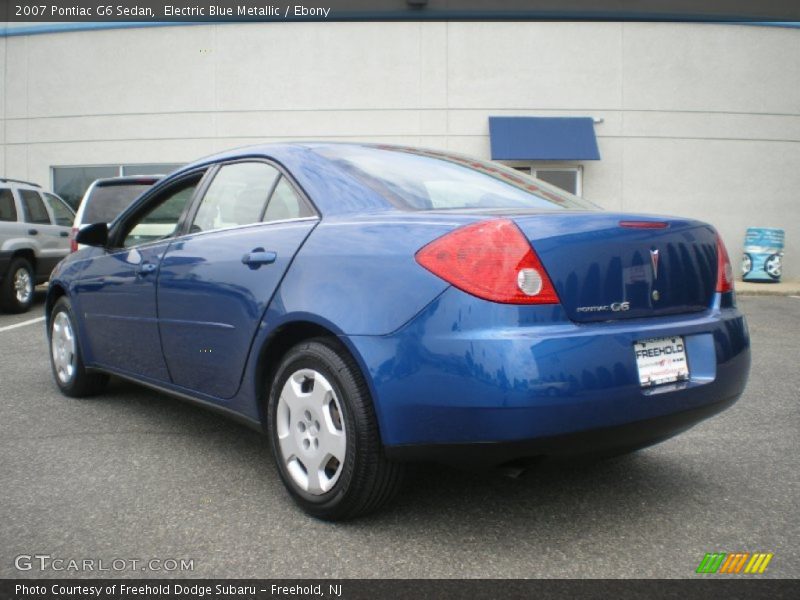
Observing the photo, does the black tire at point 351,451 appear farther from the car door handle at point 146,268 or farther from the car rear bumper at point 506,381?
the car door handle at point 146,268

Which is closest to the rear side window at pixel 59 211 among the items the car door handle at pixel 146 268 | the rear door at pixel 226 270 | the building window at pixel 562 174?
the car door handle at pixel 146 268

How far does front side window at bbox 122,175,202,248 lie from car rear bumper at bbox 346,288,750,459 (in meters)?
1.86

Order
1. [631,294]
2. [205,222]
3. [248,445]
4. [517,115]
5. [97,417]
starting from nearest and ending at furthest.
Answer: [631,294]
[205,222]
[248,445]
[97,417]
[517,115]

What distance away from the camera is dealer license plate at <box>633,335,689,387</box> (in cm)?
245

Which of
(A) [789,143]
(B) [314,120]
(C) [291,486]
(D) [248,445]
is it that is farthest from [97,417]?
(A) [789,143]

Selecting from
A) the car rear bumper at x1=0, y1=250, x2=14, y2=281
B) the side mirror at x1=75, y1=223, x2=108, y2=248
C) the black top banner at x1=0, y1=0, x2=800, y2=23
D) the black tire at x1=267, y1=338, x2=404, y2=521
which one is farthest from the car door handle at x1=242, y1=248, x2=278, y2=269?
the black top banner at x1=0, y1=0, x2=800, y2=23

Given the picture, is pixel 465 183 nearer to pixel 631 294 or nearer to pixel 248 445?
pixel 631 294

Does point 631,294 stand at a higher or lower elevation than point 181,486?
higher

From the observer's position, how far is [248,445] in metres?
3.82

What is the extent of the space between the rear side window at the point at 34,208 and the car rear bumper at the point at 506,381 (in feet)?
30.7

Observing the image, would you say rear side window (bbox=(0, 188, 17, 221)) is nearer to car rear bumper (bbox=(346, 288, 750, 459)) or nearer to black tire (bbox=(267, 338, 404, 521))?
black tire (bbox=(267, 338, 404, 521))

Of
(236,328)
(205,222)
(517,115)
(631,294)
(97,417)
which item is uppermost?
(517,115)

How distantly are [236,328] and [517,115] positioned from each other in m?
14.2

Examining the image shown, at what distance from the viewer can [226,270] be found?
10.5 ft
